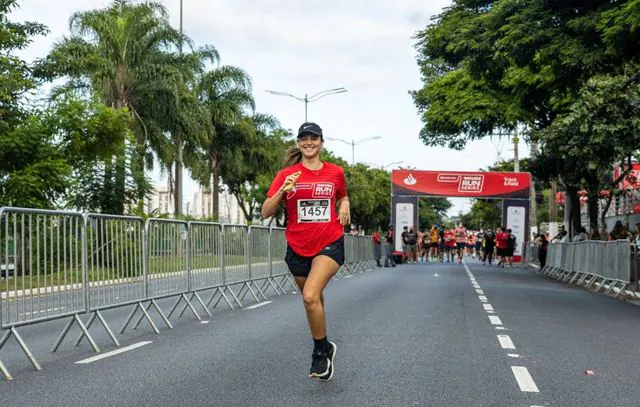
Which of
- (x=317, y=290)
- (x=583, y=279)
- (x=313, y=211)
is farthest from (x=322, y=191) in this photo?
(x=583, y=279)

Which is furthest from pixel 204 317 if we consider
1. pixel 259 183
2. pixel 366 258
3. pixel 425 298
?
pixel 259 183

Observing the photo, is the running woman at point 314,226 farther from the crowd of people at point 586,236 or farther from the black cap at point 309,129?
the crowd of people at point 586,236

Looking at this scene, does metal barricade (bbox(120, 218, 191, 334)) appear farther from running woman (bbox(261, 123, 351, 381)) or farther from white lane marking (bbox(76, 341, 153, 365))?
running woman (bbox(261, 123, 351, 381))

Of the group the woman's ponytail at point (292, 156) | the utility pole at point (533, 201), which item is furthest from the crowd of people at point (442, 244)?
the woman's ponytail at point (292, 156)

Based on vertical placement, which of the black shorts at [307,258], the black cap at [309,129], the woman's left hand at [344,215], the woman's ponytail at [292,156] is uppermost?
the black cap at [309,129]

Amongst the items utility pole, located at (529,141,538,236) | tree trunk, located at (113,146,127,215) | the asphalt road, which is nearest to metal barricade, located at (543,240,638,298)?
the asphalt road

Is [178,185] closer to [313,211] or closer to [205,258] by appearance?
[205,258]

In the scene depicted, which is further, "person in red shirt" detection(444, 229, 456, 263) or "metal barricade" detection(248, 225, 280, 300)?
"person in red shirt" detection(444, 229, 456, 263)

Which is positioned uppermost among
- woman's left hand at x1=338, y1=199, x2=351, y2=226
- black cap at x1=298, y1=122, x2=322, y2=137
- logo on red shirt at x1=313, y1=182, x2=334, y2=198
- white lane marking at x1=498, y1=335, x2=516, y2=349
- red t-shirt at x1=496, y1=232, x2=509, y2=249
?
black cap at x1=298, y1=122, x2=322, y2=137

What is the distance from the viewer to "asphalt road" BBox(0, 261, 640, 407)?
6352 millimetres

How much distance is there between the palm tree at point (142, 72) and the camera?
33.6 meters

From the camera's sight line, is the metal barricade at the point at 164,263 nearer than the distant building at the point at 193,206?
Yes

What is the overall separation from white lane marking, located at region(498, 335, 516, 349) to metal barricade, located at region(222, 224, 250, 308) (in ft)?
17.2

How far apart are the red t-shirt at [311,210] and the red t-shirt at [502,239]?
3251 cm
